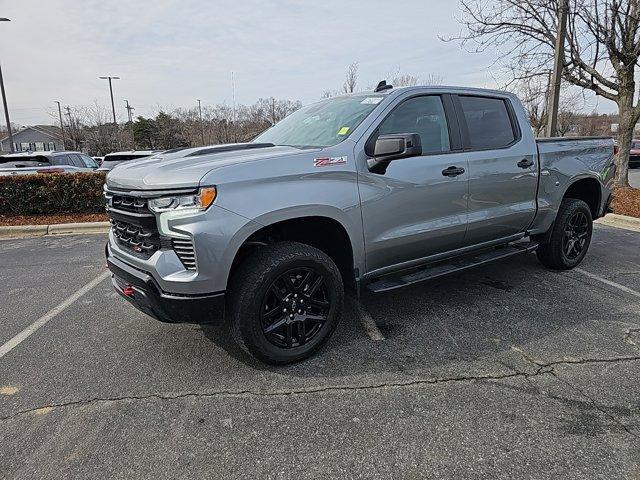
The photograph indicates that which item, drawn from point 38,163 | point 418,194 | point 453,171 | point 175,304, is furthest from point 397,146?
point 38,163

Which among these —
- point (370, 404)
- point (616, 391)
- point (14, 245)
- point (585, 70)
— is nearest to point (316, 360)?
point (370, 404)

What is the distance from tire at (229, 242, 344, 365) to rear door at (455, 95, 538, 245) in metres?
1.63

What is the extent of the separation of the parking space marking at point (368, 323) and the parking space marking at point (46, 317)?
2.87m

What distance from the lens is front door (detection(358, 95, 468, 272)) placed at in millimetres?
3361

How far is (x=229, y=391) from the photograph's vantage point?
2.85m

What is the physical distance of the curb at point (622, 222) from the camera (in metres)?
7.81

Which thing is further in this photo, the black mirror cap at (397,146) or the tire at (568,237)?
the tire at (568,237)

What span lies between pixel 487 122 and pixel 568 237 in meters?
1.93

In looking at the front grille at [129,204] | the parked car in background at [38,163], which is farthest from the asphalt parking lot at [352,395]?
the parked car in background at [38,163]

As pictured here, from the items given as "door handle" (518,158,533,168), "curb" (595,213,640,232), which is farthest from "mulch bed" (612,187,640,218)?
"door handle" (518,158,533,168)

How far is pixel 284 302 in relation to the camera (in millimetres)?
3061

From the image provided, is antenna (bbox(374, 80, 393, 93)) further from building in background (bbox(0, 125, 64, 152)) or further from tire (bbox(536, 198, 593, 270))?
building in background (bbox(0, 125, 64, 152))

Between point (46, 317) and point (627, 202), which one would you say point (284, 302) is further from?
point (627, 202)

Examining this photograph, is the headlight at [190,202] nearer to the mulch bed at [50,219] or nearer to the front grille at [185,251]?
the front grille at [185,251]
